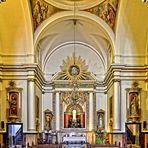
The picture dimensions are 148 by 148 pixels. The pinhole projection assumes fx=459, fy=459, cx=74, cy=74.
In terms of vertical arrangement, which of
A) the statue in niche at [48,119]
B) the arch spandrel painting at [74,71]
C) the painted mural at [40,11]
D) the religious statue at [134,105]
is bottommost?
the statue in niche at [48,119]

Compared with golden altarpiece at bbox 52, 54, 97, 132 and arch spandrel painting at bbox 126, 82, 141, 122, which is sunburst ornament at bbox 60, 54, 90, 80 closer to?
golden altarpiece at bbox 52, 54, 97, 132

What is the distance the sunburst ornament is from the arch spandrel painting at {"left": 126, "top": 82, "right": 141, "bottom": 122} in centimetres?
615

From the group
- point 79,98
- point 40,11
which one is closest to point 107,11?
point 40,11

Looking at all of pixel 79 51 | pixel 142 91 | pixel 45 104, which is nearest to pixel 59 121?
pixel 45 104

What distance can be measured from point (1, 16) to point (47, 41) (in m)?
6.70

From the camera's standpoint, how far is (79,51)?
30.2m

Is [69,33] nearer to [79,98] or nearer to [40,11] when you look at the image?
[79,98]

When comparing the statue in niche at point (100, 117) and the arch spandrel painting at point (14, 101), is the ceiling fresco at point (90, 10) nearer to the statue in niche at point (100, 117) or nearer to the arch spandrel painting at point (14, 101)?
the arch spandrel painting at point (14, 101)

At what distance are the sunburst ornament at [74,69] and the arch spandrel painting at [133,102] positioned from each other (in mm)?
6146

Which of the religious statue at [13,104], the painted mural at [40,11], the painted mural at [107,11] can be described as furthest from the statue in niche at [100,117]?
the painted mural at [40,11]

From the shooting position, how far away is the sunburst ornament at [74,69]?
2950cm

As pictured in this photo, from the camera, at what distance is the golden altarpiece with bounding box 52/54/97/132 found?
2920 cm

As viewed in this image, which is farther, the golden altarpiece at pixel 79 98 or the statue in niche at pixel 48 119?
the golden altarpiece at pixel 79 98

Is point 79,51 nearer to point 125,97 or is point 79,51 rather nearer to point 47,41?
point 47,41
